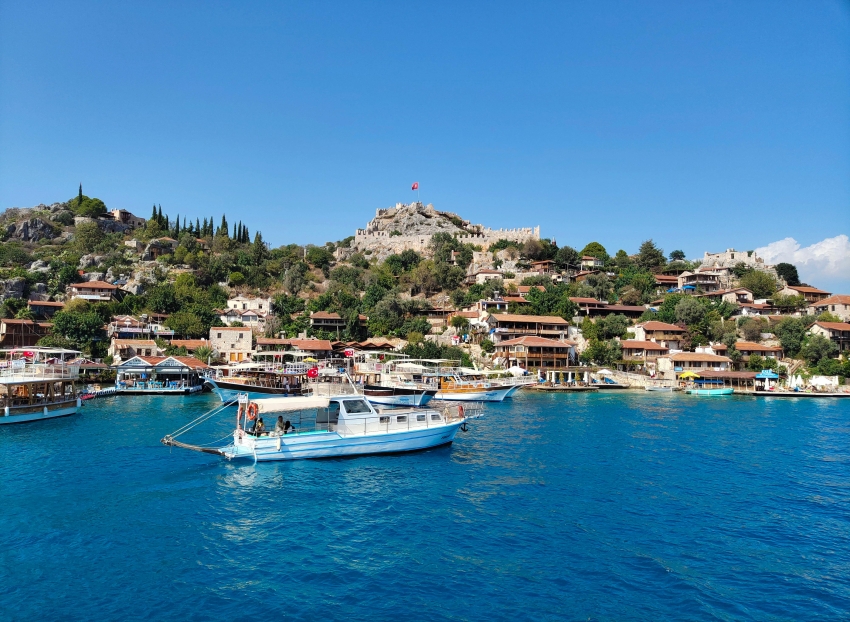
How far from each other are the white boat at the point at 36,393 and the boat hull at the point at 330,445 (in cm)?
1959

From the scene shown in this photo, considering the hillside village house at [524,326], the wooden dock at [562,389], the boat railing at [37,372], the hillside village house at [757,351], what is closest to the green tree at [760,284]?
the hillside village house at [757,351]

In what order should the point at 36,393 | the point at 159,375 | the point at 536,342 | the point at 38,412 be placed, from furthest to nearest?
1. the point at 536,342
2. the point at 159,375
3. the point at 36,393
4. the point at 38,412

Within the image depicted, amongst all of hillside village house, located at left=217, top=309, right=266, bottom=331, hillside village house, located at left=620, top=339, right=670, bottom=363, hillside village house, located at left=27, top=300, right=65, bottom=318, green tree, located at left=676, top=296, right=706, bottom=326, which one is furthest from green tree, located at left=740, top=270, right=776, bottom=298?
hillside village house, located at left=27, top=300, right=65, bottom=318

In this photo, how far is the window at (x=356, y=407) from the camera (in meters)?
23.2

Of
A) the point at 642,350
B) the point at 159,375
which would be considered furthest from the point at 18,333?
the point at 642,350

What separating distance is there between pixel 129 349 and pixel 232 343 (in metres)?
11.0

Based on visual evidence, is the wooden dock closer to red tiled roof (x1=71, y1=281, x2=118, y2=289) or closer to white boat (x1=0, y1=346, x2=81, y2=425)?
white boat (x1=0, y1=346, x2=81, y2=425)

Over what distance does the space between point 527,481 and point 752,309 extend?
66.7m

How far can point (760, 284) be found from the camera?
77000 millimetres

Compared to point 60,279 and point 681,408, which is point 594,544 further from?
point 60,279

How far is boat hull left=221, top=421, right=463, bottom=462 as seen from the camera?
2127 cm

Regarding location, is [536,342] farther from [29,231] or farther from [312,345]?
[29,231]

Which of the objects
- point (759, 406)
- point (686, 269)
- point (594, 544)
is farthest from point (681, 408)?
point (686, 269)

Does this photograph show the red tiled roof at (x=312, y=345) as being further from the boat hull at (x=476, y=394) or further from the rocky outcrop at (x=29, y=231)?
the rocky outcrop at (x=29, y=231)
